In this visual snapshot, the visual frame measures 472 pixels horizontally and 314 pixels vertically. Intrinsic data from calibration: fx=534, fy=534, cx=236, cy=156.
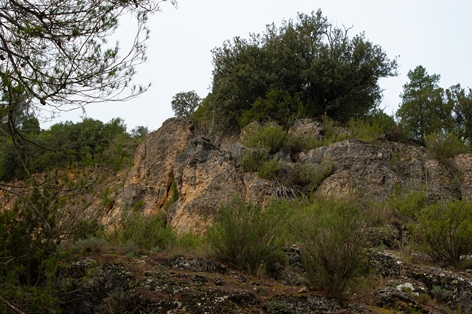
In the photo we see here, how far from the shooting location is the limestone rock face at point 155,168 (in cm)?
1465

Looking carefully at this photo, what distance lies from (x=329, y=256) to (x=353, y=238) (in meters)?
0.42

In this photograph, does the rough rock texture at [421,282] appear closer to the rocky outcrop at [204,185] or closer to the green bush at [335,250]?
the green bush at [335,250]

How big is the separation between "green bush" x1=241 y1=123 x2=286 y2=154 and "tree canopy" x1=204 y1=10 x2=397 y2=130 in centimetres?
142

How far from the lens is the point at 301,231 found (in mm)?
7562

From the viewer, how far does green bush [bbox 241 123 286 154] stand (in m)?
14.2

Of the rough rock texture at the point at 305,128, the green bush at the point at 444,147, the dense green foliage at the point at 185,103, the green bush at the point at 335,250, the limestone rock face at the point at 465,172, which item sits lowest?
the green bush at the point at 335,250

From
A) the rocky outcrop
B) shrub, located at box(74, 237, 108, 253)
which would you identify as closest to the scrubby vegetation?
shrub, located at box(74, 237, 108, 253)

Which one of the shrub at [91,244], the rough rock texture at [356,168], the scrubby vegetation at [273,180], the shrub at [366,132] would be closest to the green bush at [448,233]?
the scrubby vegetation at [273,180]

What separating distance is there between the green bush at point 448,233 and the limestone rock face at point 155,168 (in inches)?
305

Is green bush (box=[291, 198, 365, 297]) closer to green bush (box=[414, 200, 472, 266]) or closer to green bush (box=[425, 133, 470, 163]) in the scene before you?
green bush (box=[414, 200, 472, 266])

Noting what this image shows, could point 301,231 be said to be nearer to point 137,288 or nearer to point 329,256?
point 329,256

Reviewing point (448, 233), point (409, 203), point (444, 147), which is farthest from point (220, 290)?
point (444, 147)

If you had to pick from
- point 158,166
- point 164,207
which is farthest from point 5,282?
point 158,166

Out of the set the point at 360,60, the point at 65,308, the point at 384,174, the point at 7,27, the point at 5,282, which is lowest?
the point at 65,308
